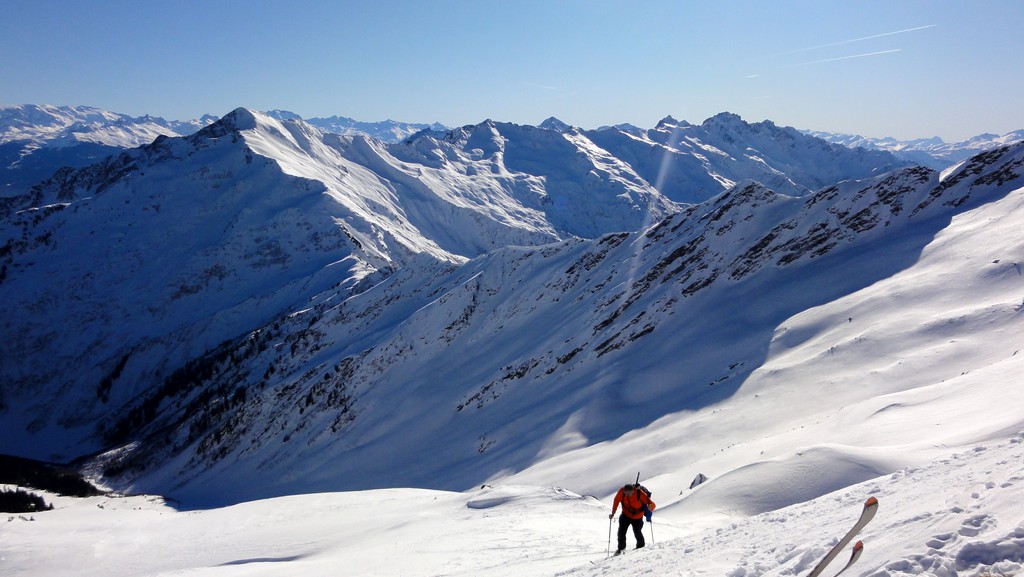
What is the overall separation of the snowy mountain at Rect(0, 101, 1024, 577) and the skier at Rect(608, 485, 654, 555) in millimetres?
1250

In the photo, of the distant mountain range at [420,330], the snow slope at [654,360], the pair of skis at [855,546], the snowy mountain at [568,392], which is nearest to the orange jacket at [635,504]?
the snowy mountain at [568,392]

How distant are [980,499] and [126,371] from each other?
131134 millimetres

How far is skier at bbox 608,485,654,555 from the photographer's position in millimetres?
13429

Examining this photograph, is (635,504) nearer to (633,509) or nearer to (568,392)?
(633,509)

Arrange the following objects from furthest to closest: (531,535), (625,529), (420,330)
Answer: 1. (420,330)
2. (531,535)
3. (625,529)

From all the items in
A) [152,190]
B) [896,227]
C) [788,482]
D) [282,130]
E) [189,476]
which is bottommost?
[189,476]

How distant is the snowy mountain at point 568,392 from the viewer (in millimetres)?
15586

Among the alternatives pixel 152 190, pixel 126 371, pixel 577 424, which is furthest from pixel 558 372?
pixel 152 190

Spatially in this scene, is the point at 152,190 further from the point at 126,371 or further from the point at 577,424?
the point at 577,424

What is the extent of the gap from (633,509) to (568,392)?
123 ft

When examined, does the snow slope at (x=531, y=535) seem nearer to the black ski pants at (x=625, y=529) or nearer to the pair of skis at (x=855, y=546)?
the pair of skis at (x=855, y=546)

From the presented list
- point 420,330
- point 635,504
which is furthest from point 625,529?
point 420,330

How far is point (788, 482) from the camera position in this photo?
17.0m

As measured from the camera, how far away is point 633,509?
13.5 metres
